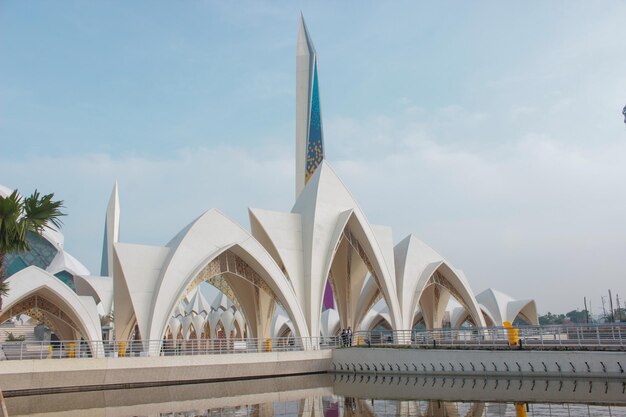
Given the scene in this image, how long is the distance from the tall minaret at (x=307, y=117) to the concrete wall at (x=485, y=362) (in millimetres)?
28663

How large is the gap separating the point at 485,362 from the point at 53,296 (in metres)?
19.4

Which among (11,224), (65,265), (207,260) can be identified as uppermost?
(65,265)

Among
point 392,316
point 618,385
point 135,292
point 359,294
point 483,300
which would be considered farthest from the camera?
point 483,300

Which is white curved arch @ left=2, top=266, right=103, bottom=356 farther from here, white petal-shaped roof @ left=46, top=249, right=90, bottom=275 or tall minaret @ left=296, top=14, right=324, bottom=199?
white petal-shaped roof @ left=46, top=249, right=90, bottom=275

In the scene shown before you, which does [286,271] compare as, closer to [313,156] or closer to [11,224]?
[11,224]

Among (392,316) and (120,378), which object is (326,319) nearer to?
(392,316)

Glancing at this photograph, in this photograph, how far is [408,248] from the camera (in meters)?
33.1

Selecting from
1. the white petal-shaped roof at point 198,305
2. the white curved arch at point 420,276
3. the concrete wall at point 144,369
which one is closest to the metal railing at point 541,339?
the white curved arch at point 420,276

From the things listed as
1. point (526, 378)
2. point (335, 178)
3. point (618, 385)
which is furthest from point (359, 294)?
point (618, 385)

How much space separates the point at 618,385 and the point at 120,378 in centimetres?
1526

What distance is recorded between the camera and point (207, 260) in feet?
81.0

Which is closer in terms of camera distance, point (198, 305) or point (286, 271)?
Answer: point (286, 271)

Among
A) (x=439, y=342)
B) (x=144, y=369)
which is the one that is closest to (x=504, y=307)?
(x=439, y=342)

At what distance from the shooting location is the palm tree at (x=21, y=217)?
11.8 meters
